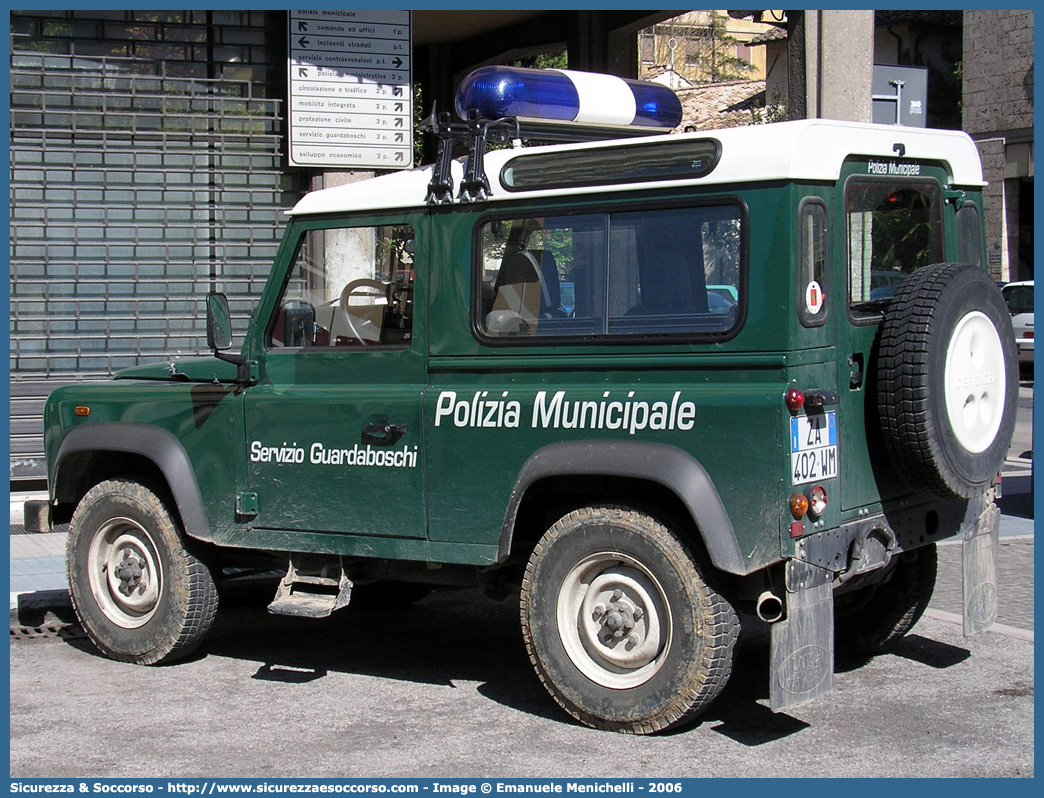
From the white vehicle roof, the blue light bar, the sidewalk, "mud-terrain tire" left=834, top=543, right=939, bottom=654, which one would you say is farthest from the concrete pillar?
"mud-terrain tire" left=834, top=543, right=939, bottom=654

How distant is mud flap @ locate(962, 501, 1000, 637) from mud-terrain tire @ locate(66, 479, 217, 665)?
3662 mm

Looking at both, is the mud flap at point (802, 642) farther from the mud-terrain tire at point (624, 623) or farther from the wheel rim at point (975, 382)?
the wheel rim at point (975, 382)

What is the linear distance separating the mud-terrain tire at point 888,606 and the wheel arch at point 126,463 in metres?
3.22

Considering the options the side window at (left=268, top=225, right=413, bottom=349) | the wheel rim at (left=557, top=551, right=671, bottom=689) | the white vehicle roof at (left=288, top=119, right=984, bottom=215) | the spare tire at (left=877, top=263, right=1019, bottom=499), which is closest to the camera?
the white vehicle roof at (left=288, top=119, right=984, bottom=215)

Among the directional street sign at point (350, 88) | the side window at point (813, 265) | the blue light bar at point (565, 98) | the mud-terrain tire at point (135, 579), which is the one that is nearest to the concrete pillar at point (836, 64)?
the blue light bar at point (565, 98)

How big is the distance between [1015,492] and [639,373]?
7803 mm

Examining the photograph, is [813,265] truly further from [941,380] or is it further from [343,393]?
[343,393]

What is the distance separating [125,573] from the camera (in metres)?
6.83

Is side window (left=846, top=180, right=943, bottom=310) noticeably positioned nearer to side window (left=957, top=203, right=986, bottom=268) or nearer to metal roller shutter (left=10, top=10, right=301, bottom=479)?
side window (left=957, top=203, right=986, bottom=268)

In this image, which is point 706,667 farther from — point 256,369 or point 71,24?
point 71,24

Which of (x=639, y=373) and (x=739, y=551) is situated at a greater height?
(x=639, y=373)

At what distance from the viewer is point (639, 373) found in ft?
17.4

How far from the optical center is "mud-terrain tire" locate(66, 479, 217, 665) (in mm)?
6594
